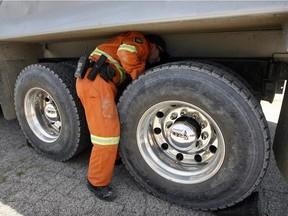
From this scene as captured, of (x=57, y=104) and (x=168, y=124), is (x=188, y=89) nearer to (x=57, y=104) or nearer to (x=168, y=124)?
(x=168, y=124)

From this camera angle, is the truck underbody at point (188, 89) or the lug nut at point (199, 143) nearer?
the truck underbody at point (188, 89)

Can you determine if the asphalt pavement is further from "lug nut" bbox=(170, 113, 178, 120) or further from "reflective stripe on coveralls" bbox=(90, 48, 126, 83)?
"reflective stripe on coveralls" bbox=(90, 48, 126, 83)

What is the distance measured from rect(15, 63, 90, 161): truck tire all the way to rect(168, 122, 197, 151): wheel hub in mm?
836

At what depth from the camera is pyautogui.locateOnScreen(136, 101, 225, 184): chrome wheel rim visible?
6.08 feet

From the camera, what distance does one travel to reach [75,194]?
2.10m

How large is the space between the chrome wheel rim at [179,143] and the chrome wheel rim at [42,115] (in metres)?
1.09

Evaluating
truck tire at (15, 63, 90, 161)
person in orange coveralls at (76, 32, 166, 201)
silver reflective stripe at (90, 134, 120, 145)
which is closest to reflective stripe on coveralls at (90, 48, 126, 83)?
person in orange coveralls at (76, 32, 166, 201)

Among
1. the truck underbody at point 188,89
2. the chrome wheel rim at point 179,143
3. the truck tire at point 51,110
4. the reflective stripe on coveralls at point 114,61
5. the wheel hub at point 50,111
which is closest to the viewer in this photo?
the truck underbody at point 188,89

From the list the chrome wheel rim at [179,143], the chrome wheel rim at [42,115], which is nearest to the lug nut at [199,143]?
the chrome wheel rim at [179,143]

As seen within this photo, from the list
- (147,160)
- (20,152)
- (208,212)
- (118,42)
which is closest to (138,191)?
(147,160)

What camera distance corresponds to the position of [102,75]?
201 centimetres

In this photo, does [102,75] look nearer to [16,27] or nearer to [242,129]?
[16,27]

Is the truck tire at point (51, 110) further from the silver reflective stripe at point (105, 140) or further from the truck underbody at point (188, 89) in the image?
the silver reflective stripe at point (105, 140)

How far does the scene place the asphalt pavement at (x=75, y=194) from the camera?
1.89 meters
